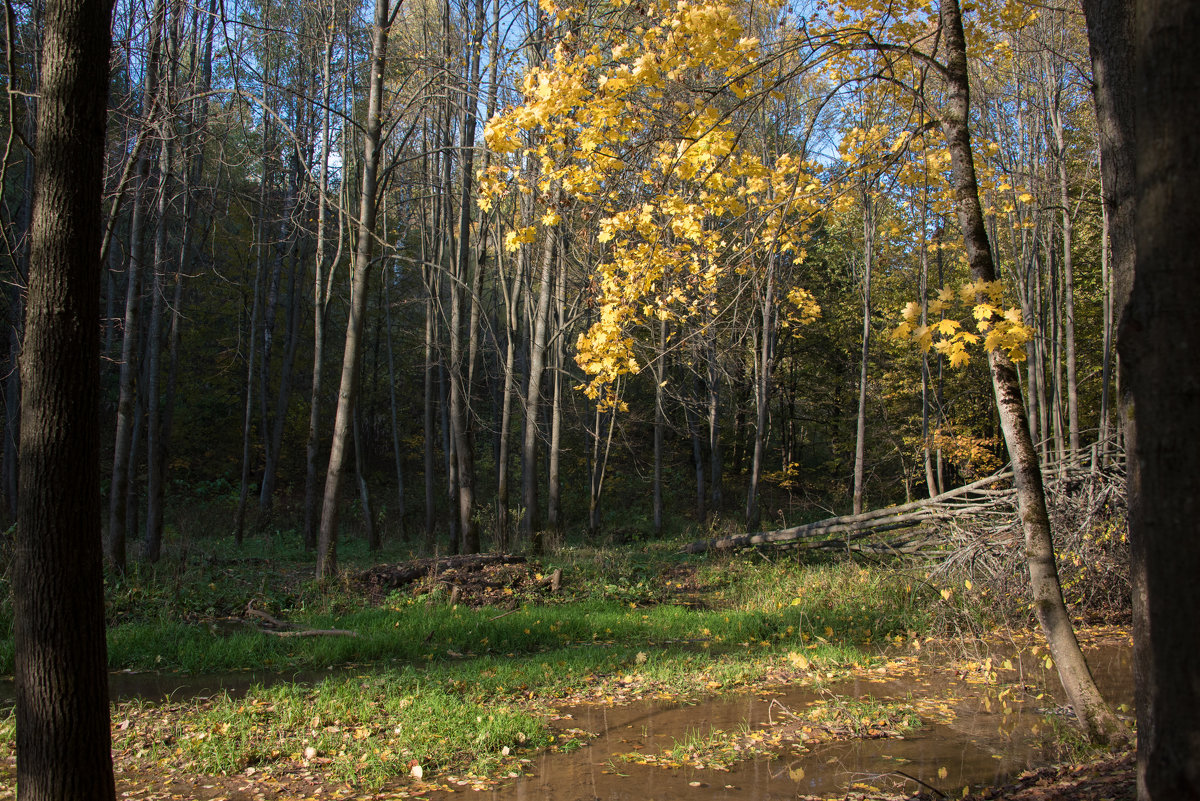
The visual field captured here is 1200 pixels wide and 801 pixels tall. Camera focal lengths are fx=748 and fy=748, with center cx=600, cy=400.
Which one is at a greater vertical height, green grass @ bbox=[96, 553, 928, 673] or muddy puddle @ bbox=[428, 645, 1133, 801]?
green grass @ bbox=[96, 553, 928, 673]

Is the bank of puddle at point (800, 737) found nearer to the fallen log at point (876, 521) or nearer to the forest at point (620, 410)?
the forest at point (620, 410)

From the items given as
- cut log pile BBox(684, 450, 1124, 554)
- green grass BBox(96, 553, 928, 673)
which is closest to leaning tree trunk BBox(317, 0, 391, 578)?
green grass BBox(96, 553, 928, 673)

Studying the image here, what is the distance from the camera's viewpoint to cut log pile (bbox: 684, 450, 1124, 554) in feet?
26.9

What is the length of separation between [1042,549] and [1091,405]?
17.7 metres

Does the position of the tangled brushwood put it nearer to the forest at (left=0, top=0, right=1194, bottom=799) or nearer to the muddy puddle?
the forest at (left=0, top=0, right=1194, bottom=799)

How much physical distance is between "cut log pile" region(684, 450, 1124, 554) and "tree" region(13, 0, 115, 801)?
7.73 metres

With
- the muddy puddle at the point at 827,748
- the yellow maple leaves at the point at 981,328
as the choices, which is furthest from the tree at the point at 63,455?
the yellow maple leaves at the point at 981,328

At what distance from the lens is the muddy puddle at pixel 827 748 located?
4.36 m

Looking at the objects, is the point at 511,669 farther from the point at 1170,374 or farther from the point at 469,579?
the point at 1170,374

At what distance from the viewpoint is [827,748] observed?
5.04 m

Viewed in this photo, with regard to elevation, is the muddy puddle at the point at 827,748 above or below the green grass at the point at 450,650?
below

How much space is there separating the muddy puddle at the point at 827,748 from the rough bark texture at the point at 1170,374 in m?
2.74

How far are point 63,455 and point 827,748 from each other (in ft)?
15.6

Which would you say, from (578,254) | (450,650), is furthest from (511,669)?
(578,254)
